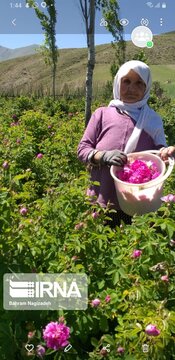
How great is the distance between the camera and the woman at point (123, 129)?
2.16m

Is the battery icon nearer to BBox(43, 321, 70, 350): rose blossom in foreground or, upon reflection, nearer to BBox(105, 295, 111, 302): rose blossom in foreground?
BBox(43, 321, 70, 350): rose blossom in foreground

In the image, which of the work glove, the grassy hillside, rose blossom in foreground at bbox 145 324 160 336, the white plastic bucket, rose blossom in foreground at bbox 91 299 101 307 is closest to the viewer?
rose blossom in foreground at bbox 145 324 160 336

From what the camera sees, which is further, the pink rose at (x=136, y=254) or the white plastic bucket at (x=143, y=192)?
the white plastic bucket at (x=143, y=192)

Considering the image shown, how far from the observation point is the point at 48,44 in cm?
2641

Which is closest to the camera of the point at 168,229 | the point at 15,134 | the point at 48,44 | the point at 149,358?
the point at 149,358

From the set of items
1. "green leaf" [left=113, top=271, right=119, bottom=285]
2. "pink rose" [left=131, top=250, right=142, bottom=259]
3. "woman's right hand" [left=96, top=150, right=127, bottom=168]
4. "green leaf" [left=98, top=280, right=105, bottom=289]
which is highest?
"woman's right hand" [left=96, top=150, right=127, bottom=168]

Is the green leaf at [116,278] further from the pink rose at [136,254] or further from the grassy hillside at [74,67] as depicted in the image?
the grassy hillside at [74,67]

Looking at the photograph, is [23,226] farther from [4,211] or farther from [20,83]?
[20,83]

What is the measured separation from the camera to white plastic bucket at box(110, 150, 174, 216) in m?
1.84

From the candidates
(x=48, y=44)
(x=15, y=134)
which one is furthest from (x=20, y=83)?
(x=15, y=134)

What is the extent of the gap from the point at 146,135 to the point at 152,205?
0.45 metres

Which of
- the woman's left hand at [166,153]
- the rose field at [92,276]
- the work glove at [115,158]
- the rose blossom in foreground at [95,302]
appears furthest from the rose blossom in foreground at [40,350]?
the woman's left hand at [166,153]

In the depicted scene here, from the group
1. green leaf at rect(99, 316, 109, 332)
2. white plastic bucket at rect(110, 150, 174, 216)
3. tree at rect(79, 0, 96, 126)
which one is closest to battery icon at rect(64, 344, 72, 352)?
green leaf at rect(99, 316, 109, 332)

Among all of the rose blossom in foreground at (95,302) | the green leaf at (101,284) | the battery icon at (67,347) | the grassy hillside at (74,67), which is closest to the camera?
the battery icon at (67,347)
